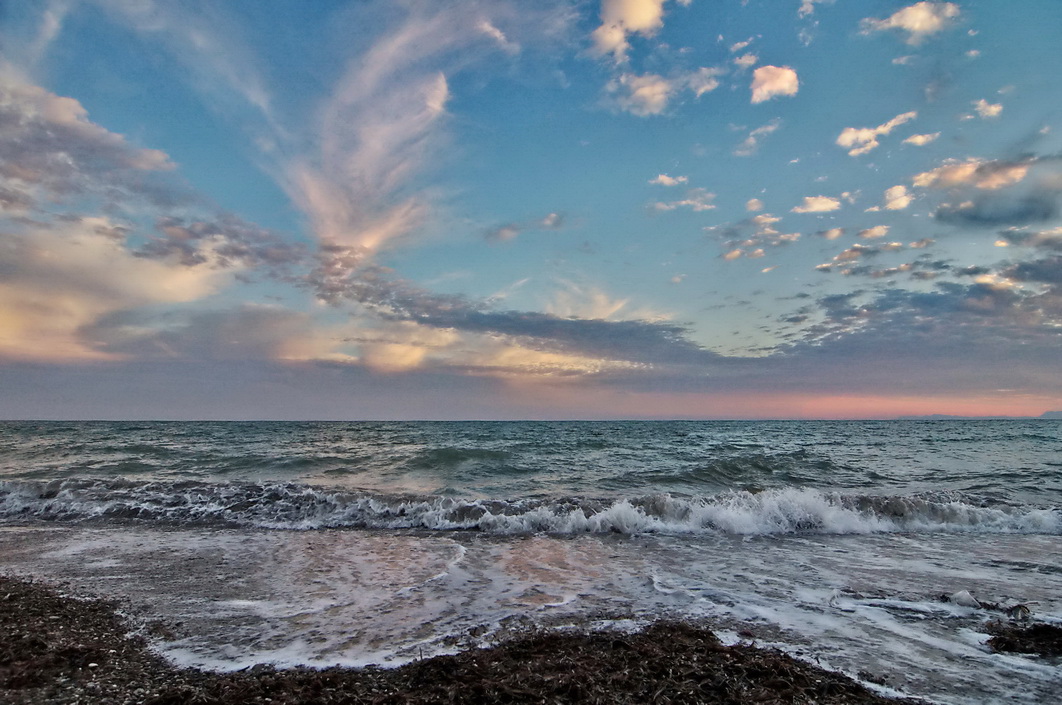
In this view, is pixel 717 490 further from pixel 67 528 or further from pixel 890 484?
pixel 67 528

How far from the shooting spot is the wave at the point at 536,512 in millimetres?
10781

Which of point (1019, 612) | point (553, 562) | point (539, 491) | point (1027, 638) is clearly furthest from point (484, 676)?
point (539, 491)

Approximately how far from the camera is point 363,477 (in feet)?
57.2

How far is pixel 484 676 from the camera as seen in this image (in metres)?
4.00

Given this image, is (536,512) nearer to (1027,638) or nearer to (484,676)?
(484,676)

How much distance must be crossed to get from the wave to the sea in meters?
0.06

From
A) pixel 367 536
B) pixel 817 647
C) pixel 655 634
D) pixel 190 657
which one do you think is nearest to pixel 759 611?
pixel 817 647

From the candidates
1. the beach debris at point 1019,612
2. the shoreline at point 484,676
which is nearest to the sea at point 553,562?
the beach debris at point 1019,612

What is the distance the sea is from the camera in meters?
4.79

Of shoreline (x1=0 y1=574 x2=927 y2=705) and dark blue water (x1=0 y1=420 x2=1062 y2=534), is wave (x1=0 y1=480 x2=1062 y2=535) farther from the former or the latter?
shoreline (x1=0 y1=574 x2=927 y2=705)

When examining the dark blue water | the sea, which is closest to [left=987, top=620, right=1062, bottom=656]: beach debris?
the sea

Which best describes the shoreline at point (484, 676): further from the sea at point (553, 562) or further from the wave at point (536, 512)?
the wave at point (536, 512)

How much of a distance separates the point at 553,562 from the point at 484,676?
4.09m

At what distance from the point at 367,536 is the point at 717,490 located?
10380mm
